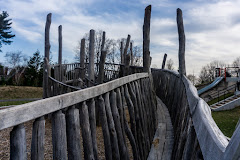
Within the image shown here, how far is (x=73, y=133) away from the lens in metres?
1.82

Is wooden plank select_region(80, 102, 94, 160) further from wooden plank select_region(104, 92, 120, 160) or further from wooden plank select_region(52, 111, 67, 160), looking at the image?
wooden plank select_region(104, 92, 120, 160)

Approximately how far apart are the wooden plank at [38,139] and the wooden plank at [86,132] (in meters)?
0.47

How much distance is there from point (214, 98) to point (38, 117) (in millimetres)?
20578

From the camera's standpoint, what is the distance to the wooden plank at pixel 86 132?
1.97 metres

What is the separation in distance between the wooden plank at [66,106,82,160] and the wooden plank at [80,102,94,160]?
0.44 feet

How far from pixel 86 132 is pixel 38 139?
52 centimetres

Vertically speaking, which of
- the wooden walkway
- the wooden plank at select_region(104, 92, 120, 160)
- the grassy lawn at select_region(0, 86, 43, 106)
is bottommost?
the grassy lawn at select_region(0, 86, 43, 106)

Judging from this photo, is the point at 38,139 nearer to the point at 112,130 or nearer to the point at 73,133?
the point at 73,133

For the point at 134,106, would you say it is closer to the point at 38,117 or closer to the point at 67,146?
the point at 67,146

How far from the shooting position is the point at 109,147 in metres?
2.39

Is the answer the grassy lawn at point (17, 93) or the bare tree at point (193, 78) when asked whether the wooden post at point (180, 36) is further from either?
the bare tree at point (193, 78)

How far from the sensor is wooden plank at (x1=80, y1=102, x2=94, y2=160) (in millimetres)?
1969

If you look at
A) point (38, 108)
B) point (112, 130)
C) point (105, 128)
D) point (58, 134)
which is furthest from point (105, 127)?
point (38, 108)

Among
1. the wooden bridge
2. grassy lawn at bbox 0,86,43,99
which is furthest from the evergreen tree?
the wooden bridge
